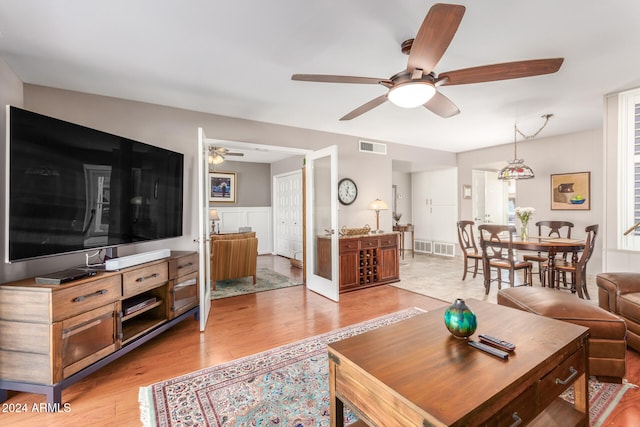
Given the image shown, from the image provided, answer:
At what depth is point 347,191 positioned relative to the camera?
495 centimetres

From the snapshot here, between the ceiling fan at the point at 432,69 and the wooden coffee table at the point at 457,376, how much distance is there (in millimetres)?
1550

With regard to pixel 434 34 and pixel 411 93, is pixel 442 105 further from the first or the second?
pixel 434 34

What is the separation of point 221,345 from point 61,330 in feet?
3.91

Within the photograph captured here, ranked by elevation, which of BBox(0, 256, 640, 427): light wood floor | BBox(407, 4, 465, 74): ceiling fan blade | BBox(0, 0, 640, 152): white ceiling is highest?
BBox(0, 0, 640, 152): white ceiling

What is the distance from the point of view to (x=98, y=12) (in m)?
1.80

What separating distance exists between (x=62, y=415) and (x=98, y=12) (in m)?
2.57

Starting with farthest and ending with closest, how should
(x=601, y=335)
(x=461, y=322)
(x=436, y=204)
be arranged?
1. (x=436, y=204)
2. (x=601, y=335)
3. (x=461, y=322)

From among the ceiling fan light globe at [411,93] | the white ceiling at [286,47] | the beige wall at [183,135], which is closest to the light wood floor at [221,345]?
the beige wall at [183,135]

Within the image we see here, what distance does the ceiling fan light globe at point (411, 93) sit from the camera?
1898 mm

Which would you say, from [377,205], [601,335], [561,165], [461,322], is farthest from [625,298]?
[561,165]

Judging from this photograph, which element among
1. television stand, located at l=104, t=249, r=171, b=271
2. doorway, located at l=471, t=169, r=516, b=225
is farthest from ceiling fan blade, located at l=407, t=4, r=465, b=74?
doorway, located at l=471, t=169, r=516, b=225

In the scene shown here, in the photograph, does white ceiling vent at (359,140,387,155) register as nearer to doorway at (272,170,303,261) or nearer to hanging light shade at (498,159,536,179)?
doorway at (272,170,303,261)

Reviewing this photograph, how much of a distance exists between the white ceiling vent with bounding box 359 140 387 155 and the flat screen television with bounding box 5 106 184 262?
10.8 feet

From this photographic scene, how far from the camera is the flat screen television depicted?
180cm
